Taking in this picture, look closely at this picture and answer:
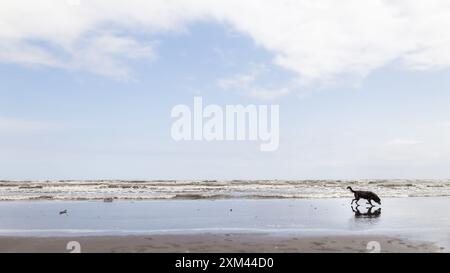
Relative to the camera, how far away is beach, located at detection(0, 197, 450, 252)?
1374 cm

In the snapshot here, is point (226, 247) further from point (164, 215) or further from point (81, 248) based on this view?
point (164, 215)

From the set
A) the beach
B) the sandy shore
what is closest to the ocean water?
the beach

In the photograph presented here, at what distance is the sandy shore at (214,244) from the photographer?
13.3 metres

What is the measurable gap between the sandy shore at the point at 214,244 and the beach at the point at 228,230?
0.09 ft

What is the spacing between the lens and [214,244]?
14.1 metres

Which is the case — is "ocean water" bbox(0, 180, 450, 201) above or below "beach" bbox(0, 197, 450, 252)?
below

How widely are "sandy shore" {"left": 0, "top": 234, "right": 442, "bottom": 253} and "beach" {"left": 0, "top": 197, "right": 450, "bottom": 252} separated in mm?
27

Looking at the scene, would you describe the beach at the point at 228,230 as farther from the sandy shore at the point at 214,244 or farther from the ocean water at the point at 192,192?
the ocean water at the point at 192,192

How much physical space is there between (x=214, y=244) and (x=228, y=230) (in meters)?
3.26

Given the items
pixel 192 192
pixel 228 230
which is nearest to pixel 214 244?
pixel 228 230

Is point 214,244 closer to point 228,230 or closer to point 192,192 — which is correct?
point 228,230

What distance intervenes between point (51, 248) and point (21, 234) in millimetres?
3678

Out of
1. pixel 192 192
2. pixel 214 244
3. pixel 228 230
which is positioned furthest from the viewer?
pixel 192 192

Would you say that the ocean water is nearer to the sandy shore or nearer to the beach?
the beach
